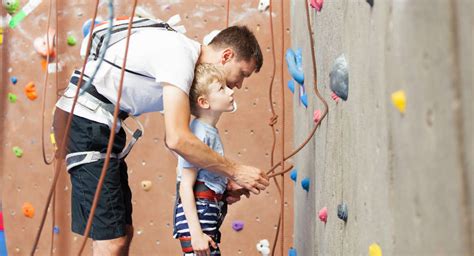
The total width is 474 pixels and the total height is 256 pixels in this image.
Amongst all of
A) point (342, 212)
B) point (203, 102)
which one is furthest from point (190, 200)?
point (342, 212)

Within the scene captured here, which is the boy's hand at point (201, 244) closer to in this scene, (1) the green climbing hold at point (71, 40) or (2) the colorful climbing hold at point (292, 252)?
(2) the colorful climbing hold at point (292, 252)

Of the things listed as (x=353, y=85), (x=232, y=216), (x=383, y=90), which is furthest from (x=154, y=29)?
(x=232, y=216)

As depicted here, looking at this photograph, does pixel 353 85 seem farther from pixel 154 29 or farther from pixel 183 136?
pixel 154 29

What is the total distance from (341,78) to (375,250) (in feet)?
1.66

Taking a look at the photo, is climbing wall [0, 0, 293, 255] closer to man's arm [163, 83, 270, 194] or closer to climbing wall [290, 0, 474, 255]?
man's arm [163, 83, 270, 194]

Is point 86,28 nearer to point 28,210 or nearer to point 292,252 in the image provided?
point 28,210

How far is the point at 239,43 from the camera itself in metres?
2.25

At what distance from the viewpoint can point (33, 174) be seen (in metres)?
3.87

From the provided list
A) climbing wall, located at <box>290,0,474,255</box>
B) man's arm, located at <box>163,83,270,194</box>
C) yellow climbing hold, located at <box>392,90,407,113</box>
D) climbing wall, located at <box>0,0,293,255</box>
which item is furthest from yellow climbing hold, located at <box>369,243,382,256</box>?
climbing wall, located at <box>0,0,293,255</box>

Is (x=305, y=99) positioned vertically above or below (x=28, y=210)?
above

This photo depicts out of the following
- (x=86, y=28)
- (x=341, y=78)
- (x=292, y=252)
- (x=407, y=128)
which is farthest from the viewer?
(x=86, y=28)

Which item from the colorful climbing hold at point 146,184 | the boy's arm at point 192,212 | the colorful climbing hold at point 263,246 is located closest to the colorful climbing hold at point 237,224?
the colorful climbing hold at point 263,246

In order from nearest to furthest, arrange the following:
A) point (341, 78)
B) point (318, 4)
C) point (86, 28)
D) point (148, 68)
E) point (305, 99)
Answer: point (341, 78) → point (148, 68) → point (318, 4) → point (305, 99) → point (86, 28)

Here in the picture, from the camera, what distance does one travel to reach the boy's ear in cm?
215
